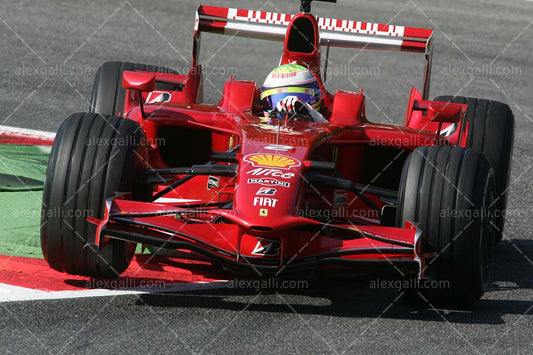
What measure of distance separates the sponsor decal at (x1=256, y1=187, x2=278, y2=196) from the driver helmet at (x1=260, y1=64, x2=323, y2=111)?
5.83 ft

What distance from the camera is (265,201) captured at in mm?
5488

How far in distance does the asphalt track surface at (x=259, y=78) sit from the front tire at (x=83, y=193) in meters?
0.27

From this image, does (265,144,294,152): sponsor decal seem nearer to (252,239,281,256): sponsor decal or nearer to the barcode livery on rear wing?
(252,239,281,256): sponsor decal

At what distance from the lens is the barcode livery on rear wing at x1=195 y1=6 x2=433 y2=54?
8.40m

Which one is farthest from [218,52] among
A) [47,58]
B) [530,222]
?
[530,222]

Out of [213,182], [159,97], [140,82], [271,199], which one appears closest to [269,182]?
[271,199]

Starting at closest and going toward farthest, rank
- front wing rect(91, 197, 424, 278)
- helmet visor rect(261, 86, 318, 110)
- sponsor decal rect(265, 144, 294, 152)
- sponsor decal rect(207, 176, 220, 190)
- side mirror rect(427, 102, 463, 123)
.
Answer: front wing rect(91, 197, 424, 278), sponsor decal rect(265, 144, 294, 152), side mirror rect(427, 102, 463, 123), sponsor decal rect(207, 176, 220, 190), helmet visor rect(261, 86, 318, 110)

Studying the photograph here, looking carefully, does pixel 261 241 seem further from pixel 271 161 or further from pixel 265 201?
pixel 271 161

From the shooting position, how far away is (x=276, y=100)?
7.28 metres

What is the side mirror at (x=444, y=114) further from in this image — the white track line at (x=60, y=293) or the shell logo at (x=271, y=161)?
the white track line at (x=60, y=293)

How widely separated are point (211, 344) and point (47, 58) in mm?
8646

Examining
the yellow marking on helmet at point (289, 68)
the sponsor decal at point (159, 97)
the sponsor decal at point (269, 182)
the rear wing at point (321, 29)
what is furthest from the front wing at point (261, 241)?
the rear wing at point (321, 29)

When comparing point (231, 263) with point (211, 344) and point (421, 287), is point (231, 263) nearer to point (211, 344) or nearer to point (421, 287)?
point (211, 344)

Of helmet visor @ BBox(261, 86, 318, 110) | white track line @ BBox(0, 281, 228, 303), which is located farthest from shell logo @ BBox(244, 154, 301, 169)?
helmet visor @ BBox(261, 86, 318, 110)
